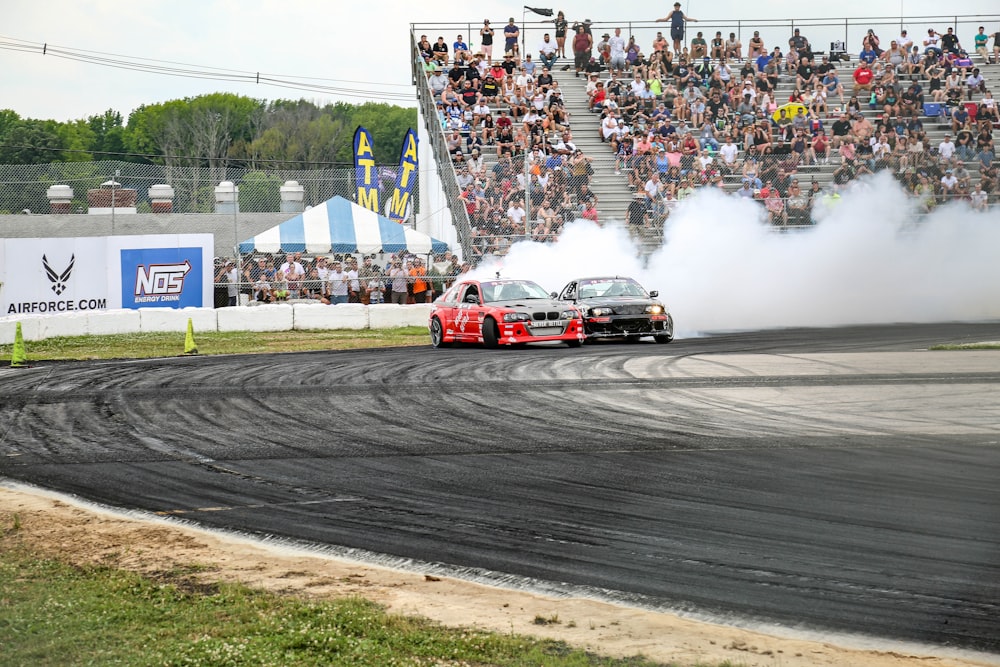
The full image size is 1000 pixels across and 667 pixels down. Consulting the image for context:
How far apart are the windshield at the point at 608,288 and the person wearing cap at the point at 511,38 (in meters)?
13.6

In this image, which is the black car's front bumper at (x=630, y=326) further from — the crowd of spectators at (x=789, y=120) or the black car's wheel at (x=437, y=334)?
the crowd of spectators at (x=789, y=120)

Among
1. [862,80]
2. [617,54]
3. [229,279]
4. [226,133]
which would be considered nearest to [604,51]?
[617,54]

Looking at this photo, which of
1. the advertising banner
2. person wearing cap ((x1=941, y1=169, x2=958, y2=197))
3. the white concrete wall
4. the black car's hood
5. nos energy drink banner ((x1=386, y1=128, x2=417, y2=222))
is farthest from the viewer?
nos energy drink banner ((x1=386, y1=128, x2=417, y2=222))

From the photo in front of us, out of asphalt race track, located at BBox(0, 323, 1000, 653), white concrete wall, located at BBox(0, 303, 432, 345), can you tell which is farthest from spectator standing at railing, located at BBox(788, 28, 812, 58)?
asphalt race track, located at BBox(0, 323, 1000, 653)

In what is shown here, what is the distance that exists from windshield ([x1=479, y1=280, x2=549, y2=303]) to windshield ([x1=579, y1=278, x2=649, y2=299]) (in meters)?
0.90

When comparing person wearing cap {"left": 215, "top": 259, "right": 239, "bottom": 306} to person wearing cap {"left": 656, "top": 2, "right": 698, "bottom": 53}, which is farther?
person wearing cap {"left": 656, "top": 2, "right": 698, "bottom": 53}

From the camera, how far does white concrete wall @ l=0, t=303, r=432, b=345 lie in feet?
73.9

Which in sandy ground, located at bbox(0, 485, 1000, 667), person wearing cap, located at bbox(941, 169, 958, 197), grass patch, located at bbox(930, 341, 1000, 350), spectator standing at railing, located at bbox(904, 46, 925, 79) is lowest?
sandy ground, located at bbox(0, 485, 1000, 667)

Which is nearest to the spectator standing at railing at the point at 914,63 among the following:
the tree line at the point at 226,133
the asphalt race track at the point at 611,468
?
the asphalt race track at the point at 611,468

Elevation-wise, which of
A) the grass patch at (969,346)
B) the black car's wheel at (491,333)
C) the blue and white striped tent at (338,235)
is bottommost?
the grass patch at (969,346)

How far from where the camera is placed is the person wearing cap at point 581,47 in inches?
1288

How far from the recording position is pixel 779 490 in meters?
7.54

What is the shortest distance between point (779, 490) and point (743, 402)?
443 centimetres

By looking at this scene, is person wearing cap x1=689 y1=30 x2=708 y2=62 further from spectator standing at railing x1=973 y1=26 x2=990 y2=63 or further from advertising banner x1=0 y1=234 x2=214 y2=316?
advertising banner x1=0 y1=234 x2=214 y2=316
